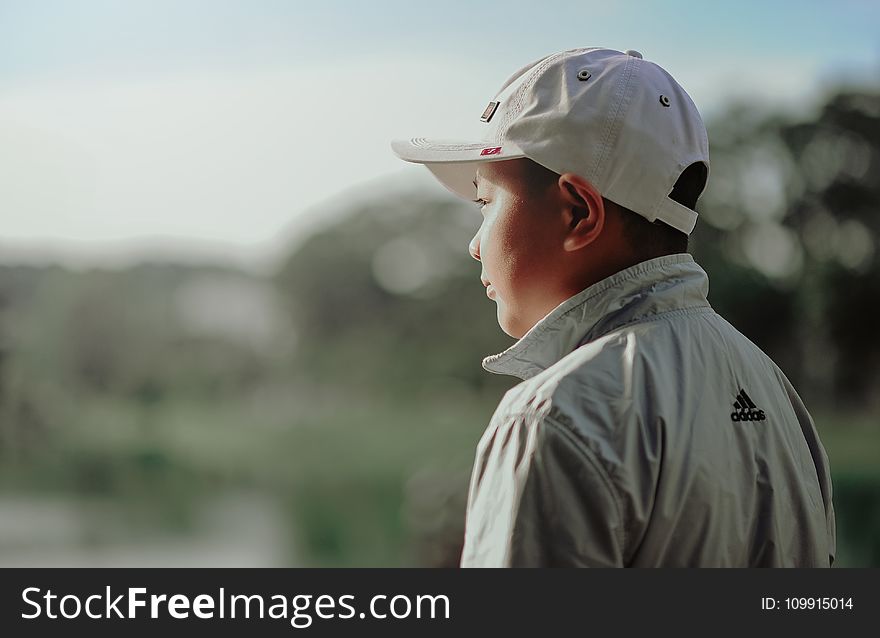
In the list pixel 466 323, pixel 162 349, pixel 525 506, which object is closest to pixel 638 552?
pixel 525 506

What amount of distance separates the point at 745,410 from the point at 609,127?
19 cm

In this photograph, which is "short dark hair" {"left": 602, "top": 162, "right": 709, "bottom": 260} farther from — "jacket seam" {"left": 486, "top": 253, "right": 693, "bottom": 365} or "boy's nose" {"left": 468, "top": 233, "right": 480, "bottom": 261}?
"boy's nose" {"left": 468, "top": 233, "right": 480, "bottom": 261}

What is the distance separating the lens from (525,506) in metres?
0.50

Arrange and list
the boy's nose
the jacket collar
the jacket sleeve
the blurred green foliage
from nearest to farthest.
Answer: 1. the jacket sleeve
2. the jacket collar
3. the boy's nose
4. the blurred green foliage

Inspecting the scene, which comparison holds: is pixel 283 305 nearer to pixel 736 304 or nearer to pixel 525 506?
pixel 736 304

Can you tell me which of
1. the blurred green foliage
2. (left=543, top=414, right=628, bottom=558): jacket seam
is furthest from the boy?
the blurred green foliage

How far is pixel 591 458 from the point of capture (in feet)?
1.63

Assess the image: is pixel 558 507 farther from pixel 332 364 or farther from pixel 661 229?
pixel 332 364

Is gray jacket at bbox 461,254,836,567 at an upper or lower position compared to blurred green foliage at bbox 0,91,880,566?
lower

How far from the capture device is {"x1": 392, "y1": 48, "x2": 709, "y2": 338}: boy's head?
600 millimetres

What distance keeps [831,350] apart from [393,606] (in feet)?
22.0

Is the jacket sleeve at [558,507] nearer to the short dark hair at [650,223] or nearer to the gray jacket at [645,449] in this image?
the gray jacket at [645,449]

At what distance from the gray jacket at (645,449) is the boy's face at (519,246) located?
0.08 feet

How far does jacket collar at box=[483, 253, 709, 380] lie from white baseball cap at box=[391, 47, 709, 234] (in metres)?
0.03
